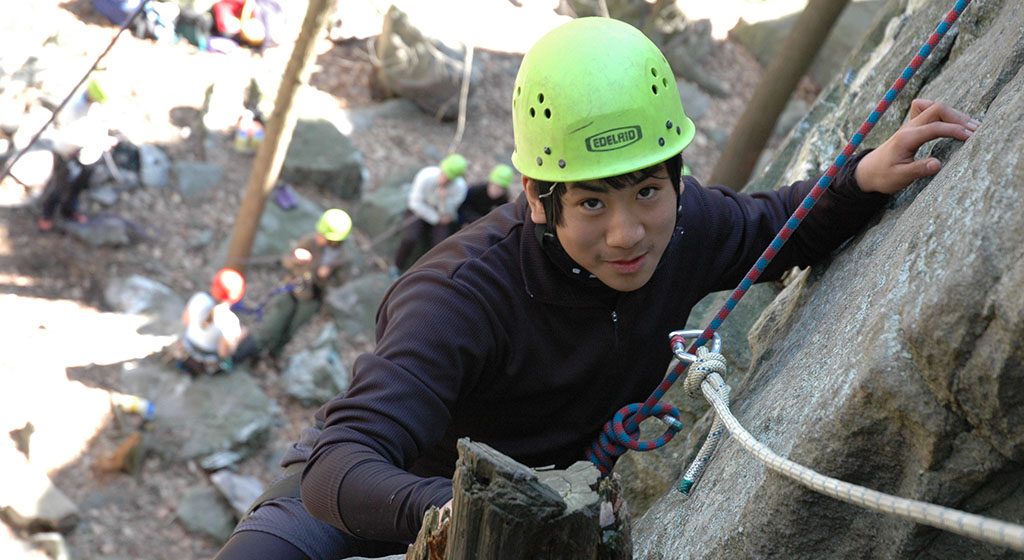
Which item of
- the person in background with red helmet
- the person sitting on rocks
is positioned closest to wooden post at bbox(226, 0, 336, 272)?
the person in background with red helmet

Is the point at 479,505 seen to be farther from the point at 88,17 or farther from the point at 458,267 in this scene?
the point at 88,17

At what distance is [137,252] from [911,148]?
980 centimetres

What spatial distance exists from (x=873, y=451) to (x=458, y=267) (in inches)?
42.3

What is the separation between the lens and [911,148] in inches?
Answer: 99.0

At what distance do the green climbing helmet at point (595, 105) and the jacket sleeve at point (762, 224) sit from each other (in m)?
0.51

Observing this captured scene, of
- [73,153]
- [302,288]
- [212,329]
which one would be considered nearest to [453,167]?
[302,288]

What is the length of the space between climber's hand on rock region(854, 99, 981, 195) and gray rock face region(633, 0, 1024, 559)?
0.14ft

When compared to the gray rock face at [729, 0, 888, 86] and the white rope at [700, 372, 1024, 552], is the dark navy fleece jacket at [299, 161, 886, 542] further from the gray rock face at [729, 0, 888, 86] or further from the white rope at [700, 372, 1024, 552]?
the gray rock face at [729, 0, 888, 86]

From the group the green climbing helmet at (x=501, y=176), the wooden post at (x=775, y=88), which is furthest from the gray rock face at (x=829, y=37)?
the wooden post at (x=775, y=88)

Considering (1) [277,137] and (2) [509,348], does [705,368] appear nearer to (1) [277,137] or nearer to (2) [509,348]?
(2) [509,348]

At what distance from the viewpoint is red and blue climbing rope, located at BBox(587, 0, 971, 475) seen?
254cm

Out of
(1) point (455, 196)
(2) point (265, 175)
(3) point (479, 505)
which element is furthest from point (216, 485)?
(3) point (479, 505)

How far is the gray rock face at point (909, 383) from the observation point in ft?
5.90

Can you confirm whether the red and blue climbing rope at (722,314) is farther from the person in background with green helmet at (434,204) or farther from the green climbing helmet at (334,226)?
the person in background with green helmet at (434,204)
